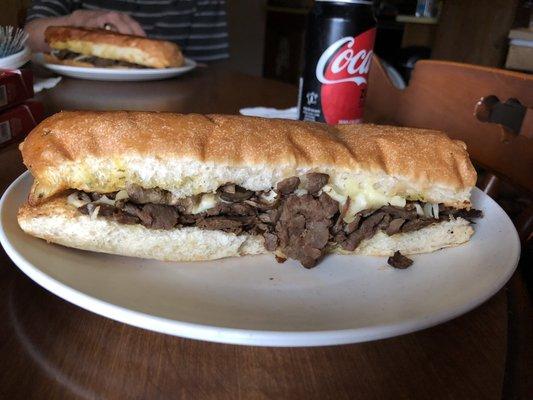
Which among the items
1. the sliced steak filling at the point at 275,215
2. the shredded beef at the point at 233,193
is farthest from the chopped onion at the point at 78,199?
the shredded beef at the point at 233,193

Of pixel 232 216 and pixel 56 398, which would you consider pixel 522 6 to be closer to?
pixel 232 216

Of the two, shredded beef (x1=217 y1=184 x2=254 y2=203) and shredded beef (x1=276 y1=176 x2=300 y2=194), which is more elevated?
shredded beef (x1=276 y1=176 x2=300 y2=194)

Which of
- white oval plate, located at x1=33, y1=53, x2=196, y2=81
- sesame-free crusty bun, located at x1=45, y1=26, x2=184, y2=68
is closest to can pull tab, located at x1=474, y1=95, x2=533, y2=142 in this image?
white oval plate, located at x1=33, y1=53, x2=196, y2=81

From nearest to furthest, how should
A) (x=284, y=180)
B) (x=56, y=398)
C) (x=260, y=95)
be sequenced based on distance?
(x=56, y=398) < (x=284, y=180) < (x=260, y=95)

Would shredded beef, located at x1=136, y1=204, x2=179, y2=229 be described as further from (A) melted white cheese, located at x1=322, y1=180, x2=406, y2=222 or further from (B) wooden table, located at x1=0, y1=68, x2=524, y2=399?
(A) melted white cheese, located at x1=322, y1=180, x2=406, y2=222

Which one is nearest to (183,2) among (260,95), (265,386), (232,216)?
(260,95)
